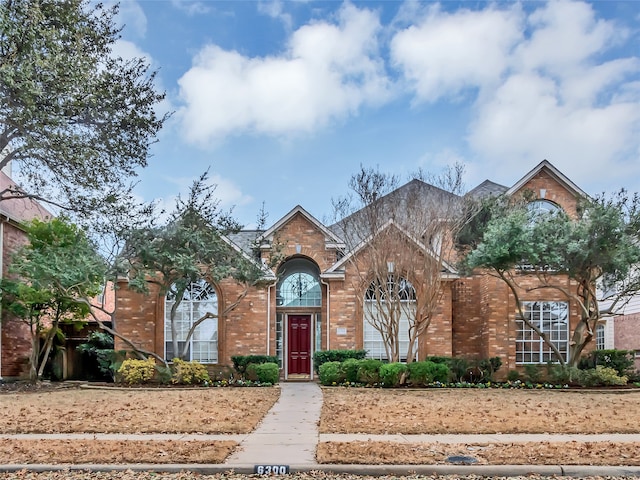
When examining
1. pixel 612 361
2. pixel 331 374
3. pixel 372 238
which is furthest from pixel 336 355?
pixel 612 361

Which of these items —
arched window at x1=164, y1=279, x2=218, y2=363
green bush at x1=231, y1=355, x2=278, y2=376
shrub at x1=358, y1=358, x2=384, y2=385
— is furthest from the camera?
arched window at x1=164, y1=279, x2=218, y2=363

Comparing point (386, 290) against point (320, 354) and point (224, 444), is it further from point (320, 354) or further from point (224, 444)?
point (224, 444)

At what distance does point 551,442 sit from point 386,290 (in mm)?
10911

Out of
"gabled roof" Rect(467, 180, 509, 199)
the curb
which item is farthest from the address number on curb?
"gabled roof" Rect(467, 180, 509, 199)

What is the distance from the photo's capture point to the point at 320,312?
2378cm

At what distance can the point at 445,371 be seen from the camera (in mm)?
20375

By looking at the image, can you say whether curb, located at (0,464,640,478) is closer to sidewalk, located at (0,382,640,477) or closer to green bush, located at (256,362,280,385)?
sidewalk, located at (0,382,640,477)

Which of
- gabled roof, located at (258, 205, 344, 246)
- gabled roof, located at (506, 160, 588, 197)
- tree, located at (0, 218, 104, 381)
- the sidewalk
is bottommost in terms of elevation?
the sidewalk

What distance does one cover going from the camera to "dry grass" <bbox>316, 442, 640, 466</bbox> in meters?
8.63

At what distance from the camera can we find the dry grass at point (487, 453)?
28.3 ft

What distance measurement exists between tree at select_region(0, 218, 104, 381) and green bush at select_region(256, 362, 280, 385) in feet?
18.8

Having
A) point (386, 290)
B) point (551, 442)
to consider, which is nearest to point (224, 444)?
point (551, 442)

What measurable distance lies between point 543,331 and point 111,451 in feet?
58.4

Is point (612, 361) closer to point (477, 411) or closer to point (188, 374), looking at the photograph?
point (477, 411)
